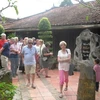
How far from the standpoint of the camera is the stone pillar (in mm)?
6426

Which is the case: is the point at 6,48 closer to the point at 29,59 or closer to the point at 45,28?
the point at 29,59

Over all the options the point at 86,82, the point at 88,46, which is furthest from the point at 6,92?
the point at 88,46

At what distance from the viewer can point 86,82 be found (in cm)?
646

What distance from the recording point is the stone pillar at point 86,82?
6426 millimetres

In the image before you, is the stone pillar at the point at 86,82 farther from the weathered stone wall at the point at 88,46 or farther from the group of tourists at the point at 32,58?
the weathered stone wall at the point at 88,46

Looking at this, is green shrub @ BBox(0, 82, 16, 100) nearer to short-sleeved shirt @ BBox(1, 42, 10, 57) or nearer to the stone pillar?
the stone pillar

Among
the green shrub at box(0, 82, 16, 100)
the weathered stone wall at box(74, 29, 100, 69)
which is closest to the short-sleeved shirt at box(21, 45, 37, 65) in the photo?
the green shrub at box(0, 82, 16, 100)

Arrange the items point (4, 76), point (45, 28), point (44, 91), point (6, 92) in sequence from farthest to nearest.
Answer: point (45, 28)
point (44, 91)
point (4, 76)
point (6, 92)

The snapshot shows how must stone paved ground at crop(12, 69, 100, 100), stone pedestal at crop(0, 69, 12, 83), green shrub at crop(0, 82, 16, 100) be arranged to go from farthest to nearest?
stone paved ground at crop(12, 69, 100, 100), stone pedestal at crop(0, 69, 12, 83), green shrub at crop(0, 82, 16, 100)

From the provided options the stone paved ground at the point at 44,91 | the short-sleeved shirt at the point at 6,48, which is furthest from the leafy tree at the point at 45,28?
the short-sleeved shirt at the point at 6,48

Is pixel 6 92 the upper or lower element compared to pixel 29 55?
lower

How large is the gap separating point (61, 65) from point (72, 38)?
27.7 feet

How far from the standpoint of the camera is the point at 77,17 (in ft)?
51.0

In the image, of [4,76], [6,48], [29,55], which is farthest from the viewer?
[6,48]
